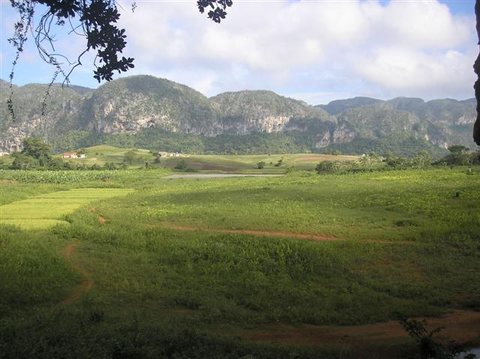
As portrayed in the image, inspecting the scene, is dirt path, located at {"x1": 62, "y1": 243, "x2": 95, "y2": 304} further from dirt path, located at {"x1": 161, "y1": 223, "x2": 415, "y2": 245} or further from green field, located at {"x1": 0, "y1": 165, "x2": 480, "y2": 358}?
dirt path, located at {"x1": 161, "y1": 223, "x2": 415, "y2": 245}

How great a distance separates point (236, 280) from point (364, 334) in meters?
6.04

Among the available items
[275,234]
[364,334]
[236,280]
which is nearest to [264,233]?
[275,234]

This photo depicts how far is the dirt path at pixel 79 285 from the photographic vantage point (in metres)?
15.8

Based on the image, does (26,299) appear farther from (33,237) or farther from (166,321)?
(33,237)

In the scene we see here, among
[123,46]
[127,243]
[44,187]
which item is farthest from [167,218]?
[44,187]

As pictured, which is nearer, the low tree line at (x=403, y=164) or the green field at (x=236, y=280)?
the green field at (x=236, y=280)

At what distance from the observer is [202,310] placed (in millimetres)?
14148

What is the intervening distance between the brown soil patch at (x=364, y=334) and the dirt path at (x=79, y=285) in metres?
6.69

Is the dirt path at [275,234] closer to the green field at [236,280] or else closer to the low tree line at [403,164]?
the green field at [236,280]

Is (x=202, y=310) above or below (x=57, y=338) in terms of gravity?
below

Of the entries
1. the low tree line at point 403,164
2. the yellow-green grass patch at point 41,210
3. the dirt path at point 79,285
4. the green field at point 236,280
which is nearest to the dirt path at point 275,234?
the green field at point 236,280

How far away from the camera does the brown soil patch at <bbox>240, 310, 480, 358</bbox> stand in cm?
1112

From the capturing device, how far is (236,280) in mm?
17188

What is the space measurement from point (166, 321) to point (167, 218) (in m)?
20.1
